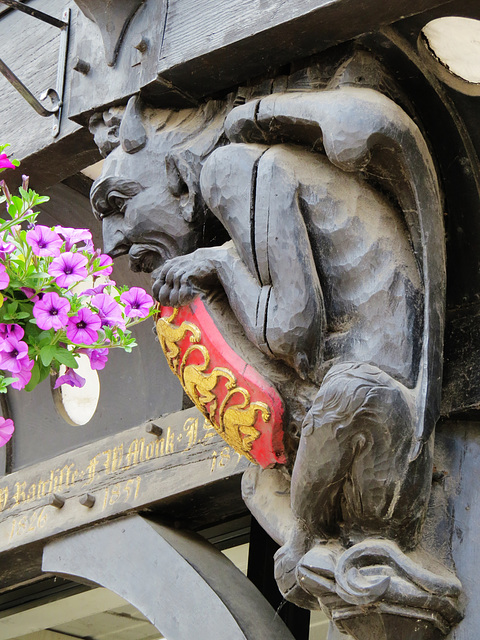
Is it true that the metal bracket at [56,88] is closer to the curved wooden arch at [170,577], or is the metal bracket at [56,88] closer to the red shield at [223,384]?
the red shield at [223,384]

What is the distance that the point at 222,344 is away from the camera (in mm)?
2004

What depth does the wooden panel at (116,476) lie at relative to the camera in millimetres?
2611

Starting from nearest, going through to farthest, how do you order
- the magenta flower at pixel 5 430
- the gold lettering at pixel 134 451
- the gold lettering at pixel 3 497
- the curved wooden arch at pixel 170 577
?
the magenta flower at pixel 5 430 < the curved wooden arch at pixel 170 577 < the gold lettering at pixel 134 451 < the gold lettering at pixel 3 497

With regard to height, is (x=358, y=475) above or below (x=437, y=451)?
below

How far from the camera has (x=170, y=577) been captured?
97.9 inches

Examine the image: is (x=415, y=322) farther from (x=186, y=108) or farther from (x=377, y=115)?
(x=186, y=108)

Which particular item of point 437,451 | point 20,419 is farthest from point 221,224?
point 20,419

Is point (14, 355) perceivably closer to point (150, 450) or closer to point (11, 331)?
point (11, 331)

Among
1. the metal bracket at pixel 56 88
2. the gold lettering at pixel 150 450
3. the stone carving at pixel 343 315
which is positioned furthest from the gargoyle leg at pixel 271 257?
the gold lettering at pixel 150 450

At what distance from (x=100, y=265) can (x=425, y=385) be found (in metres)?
0.61

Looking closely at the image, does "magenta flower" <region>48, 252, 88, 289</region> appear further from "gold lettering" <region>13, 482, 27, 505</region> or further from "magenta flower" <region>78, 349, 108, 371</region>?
"gold lettering" <region>13, 482, 27, 505</region>

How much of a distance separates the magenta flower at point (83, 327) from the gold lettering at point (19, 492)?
138 centimetres

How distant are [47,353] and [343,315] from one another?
521mm

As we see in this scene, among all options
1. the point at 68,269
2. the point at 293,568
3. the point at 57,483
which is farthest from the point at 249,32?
the point at 57,483
